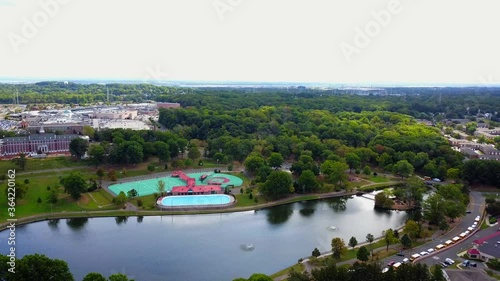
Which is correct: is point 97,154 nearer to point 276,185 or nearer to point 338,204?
point 276,185

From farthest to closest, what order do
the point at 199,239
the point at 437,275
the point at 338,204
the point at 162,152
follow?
1. the point at 162,152
2. the point at 338,204
3. the point at 199,239
4. the point at 437,275

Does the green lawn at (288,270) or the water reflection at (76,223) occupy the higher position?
the green lawn at (288,270)

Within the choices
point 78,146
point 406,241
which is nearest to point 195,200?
point 78,146

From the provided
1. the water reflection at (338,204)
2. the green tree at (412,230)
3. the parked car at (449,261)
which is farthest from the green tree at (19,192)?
the parked car at (449,261)

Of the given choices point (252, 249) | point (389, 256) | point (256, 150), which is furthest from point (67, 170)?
point (389, 256)

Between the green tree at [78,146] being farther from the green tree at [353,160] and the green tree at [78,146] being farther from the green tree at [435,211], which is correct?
the green tree at [435,211]

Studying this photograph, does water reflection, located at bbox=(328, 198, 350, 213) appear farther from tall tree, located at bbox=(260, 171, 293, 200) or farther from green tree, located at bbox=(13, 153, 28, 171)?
green tree, located at bbox=(13, 153, 28, 171)
